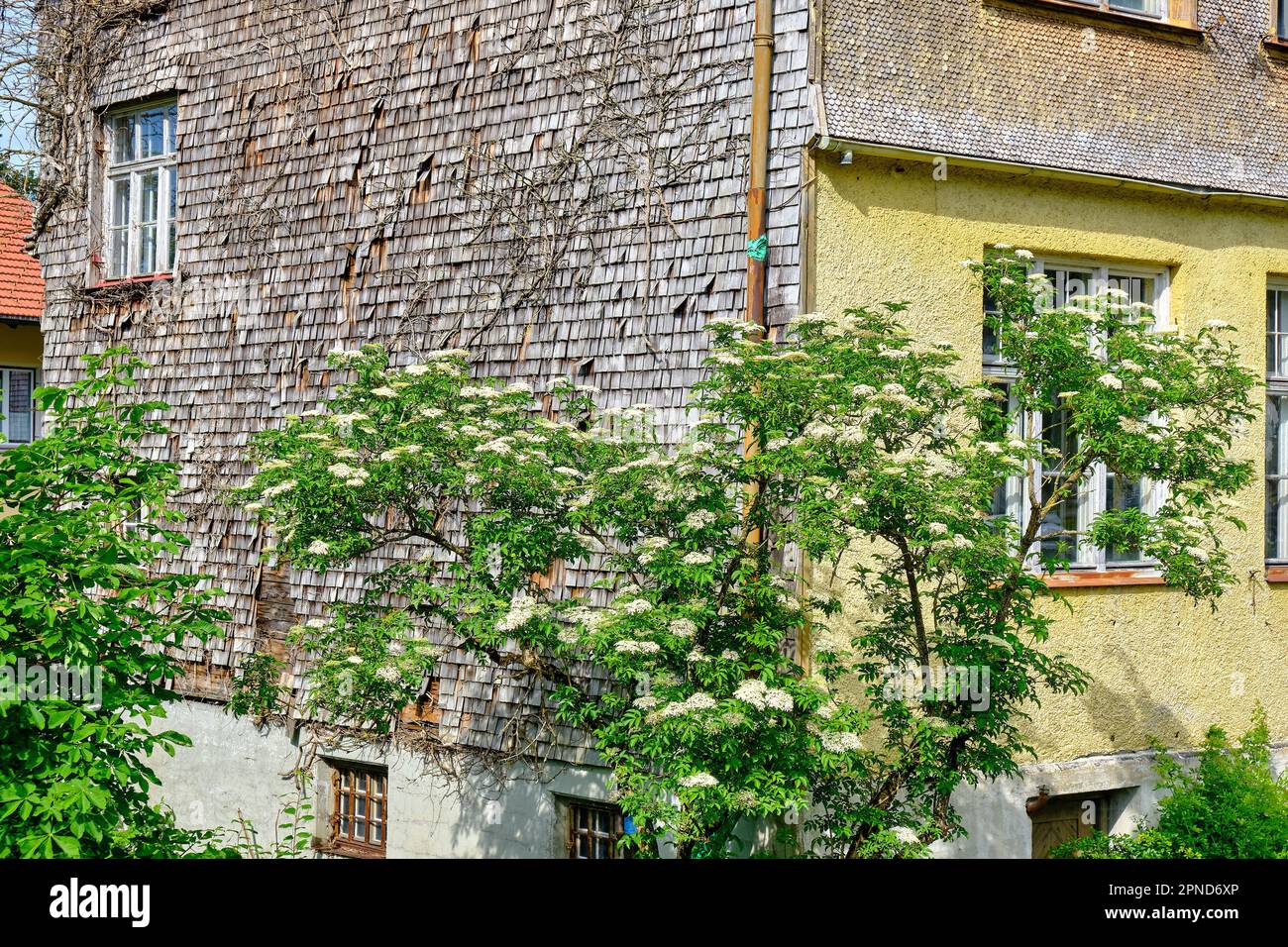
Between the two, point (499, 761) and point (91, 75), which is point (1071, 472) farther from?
point (91, 75)

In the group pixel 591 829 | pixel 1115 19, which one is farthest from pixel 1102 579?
pixel 1115 19

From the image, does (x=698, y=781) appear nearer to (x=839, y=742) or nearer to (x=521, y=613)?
(x=839, y=742)

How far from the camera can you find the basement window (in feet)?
33.7

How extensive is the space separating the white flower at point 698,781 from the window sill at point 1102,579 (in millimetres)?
3662

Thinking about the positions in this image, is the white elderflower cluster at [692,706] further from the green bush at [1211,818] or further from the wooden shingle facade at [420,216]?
the green bush at [1211,818]

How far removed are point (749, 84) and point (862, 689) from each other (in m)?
3.65

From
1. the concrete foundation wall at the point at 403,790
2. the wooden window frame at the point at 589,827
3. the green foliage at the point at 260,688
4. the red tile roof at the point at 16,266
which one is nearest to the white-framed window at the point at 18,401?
the red tile roof at the point at 16,266

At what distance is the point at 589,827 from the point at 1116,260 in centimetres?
508

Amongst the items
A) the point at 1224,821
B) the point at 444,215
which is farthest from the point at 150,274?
the point at 1224,821

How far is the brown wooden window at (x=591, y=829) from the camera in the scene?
9156 mm

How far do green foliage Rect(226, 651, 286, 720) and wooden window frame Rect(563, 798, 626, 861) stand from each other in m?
2.09

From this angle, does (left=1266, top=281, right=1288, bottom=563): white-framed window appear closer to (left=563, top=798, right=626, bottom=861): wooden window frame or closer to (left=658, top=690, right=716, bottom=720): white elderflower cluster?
(left=563, top=798, right=626, bottom=861): wooden window frame

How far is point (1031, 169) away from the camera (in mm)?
9102

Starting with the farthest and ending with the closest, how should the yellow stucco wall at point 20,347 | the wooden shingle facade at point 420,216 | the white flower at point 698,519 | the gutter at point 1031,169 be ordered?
the yellow stucco wall at point 20,347, the wooden shingle facade at point 420,216, the gutter at point 1031,169, the white flower at point 698,519
